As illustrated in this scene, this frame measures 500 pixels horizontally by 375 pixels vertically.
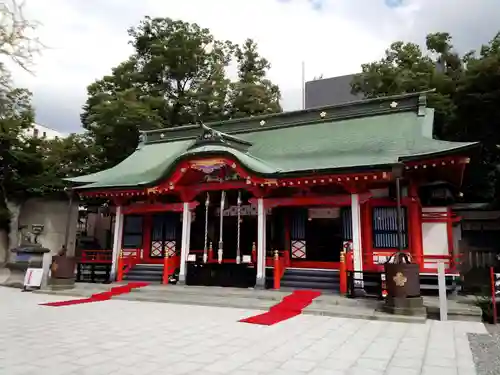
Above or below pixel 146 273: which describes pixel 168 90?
above

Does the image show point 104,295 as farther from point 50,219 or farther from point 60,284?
point 50,219

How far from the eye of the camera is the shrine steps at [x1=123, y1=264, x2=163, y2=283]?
1418 cm

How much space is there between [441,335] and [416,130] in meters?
7.68

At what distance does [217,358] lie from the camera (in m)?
4.98

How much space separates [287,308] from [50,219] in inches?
634

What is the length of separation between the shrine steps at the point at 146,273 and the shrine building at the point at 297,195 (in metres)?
0.08

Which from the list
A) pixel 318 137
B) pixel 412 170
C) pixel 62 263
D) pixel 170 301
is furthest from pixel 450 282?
pixel 62 263

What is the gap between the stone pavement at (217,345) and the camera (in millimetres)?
4574

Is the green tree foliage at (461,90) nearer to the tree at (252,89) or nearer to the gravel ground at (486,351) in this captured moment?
the tree at (252,89)

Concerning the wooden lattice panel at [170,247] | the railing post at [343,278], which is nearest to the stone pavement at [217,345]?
the railing post at [343,278]

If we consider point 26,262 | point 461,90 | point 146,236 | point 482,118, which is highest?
point 461,90

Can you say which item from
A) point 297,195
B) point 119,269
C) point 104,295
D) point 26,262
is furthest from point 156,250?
point 297,195

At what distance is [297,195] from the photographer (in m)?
12.4

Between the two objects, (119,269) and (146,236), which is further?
(146,236)
